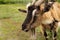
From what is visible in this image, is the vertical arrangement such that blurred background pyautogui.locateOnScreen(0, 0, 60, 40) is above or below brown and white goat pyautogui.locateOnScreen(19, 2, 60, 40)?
below

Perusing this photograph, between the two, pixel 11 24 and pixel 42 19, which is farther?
pixel 11 24


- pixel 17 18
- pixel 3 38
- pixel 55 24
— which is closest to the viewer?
pixel 55 24

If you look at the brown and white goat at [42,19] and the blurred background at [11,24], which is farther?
the blurred background at [11,24]

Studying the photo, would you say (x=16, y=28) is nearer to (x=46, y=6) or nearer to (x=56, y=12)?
(x=56, y=12)

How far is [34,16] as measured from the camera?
188 inches

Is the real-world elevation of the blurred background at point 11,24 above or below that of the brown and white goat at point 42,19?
below

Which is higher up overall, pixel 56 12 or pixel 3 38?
pixel 56 12

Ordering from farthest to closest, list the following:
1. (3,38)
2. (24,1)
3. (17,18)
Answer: (24,1), (17,18), (3,38)

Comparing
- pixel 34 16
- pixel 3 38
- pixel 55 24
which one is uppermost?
pixel 34 16

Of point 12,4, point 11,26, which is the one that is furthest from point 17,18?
point 12,4

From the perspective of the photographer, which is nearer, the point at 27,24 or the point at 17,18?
the point at 27,24

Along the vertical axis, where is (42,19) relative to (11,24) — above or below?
above

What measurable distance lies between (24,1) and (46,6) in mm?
7156

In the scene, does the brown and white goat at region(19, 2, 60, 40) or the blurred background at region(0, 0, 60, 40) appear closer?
the brown and white goat at region(19, 2, 60, 40)
